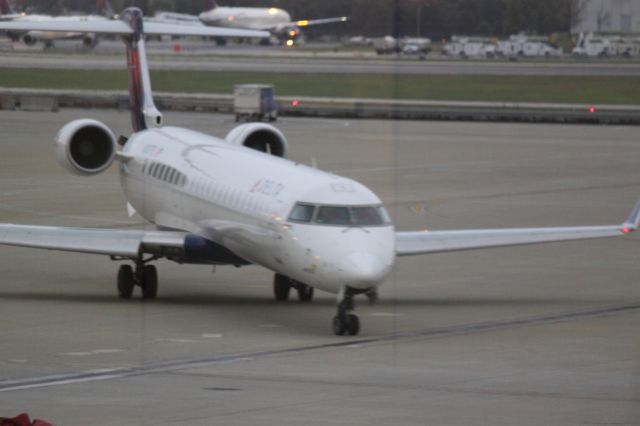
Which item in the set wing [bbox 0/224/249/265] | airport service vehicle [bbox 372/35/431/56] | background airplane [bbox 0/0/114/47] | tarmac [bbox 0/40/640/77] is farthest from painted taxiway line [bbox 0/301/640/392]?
airport service vehicle [bbox 372/35/431/56]

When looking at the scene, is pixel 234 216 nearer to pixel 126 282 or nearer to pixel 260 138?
pixel 126 282

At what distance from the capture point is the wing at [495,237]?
2283cm

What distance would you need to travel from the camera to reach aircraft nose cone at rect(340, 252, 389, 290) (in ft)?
62.0

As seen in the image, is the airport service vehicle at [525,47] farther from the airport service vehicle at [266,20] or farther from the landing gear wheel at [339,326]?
the landing gear wheel at [339,326]

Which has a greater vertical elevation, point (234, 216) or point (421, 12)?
point (421, 12)

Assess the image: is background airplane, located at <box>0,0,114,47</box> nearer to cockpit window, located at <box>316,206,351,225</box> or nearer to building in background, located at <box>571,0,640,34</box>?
cockpit window, located at <box>316,206,351,225</box>

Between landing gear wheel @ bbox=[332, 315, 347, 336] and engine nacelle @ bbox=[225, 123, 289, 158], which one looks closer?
landing gear wheel @ bbox=[332, 315, 347, 336]

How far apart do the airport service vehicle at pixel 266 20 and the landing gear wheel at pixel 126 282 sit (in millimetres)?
4936

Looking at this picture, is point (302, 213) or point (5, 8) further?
point (5, 8)

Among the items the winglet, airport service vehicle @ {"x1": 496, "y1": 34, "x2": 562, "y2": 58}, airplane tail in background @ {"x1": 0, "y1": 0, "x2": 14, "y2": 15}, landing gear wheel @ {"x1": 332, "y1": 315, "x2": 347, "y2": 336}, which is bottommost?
landing gear wheel @ {"x1": 332, "y1": 315, "x2": 347, "y2": 336}

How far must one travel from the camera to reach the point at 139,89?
28094 mm

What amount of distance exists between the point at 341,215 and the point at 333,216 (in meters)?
0.12

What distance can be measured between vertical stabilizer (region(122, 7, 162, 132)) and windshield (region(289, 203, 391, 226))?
843 cm

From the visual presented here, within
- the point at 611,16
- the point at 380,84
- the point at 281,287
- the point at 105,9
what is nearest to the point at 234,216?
the point at 281,287
